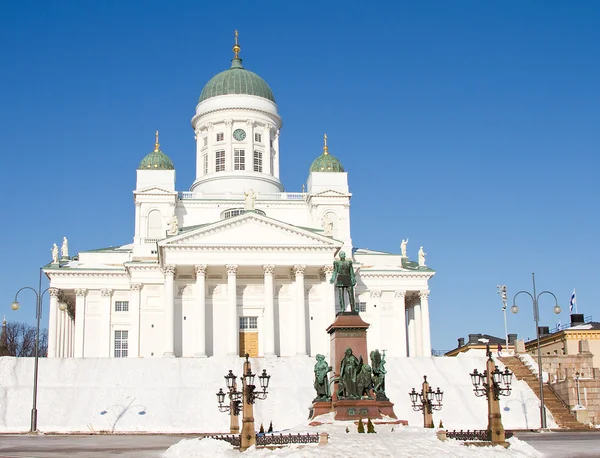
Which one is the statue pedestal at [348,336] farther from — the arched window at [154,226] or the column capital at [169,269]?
the arched window at [154,226]

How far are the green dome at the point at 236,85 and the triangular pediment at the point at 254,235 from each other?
2111 centimetres

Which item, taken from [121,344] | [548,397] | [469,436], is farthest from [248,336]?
[469,436]

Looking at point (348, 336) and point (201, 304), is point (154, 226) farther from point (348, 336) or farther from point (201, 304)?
point (348, 336)

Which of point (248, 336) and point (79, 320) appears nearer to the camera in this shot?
point (248, 336)

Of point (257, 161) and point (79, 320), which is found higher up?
point (257, 161)

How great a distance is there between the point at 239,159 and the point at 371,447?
6089 cm

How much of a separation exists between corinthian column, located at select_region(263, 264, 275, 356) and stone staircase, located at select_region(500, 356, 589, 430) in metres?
17.3

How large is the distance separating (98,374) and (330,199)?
30.3 metres

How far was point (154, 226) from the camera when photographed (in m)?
76.8

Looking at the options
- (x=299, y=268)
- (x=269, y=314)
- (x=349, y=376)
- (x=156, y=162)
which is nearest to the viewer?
(x=349, y=376)

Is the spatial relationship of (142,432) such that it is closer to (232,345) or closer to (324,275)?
(232,345)

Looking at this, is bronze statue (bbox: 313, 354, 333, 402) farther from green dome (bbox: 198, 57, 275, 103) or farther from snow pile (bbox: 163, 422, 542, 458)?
green dome (bbox: 198, 57, 275, 103)

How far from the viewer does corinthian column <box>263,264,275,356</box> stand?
66.5 metres

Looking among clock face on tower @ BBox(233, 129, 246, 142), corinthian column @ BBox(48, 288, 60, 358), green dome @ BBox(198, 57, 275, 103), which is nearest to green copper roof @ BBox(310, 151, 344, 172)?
clock face on tower @ BBox(233, 129, 246, 142)
